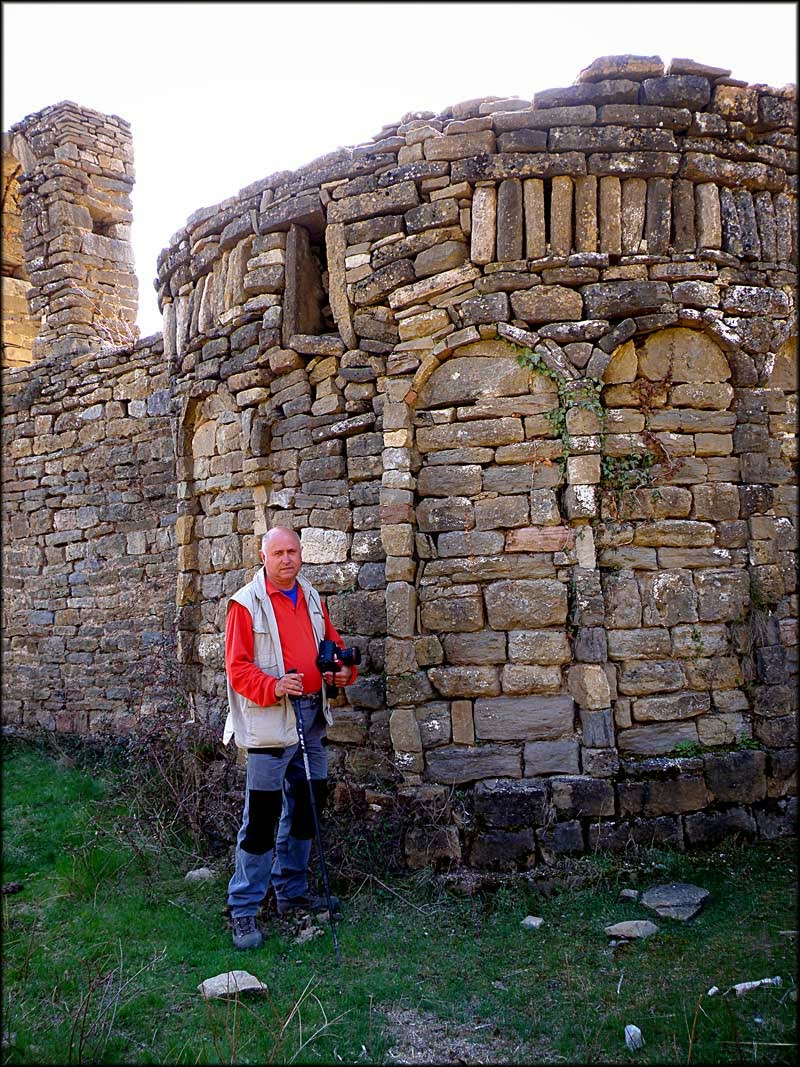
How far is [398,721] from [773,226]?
13.5ft

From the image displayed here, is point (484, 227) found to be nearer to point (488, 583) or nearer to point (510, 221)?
point (510, 221)

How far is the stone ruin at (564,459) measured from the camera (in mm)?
5406

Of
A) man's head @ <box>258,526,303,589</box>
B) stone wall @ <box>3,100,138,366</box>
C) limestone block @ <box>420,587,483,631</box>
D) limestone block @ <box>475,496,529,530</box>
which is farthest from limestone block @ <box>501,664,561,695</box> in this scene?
stone wall @ <box>3,100,138,366</box>

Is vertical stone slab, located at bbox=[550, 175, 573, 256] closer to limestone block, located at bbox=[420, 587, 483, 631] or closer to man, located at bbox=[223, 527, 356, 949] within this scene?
limestone block, located at bbox=[420, 587, 483, 631]

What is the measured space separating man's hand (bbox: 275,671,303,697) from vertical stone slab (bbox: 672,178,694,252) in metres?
3.62

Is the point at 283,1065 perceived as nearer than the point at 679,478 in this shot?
Yes

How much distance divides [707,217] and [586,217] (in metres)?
0.80

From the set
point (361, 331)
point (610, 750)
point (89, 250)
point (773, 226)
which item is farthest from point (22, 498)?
point (773, 226)

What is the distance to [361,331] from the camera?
6.03m

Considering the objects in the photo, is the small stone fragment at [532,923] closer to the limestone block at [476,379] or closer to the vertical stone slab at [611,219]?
the limestone block at [476,379]

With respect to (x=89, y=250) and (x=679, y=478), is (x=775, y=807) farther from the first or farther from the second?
(x=89, y=250)

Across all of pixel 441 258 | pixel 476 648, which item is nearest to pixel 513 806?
pixel 476 648

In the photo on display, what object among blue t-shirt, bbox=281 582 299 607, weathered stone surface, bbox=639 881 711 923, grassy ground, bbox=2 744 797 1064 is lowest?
grassy ground, bbox=2 744 797 1064

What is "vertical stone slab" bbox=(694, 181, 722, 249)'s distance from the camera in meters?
5.64
